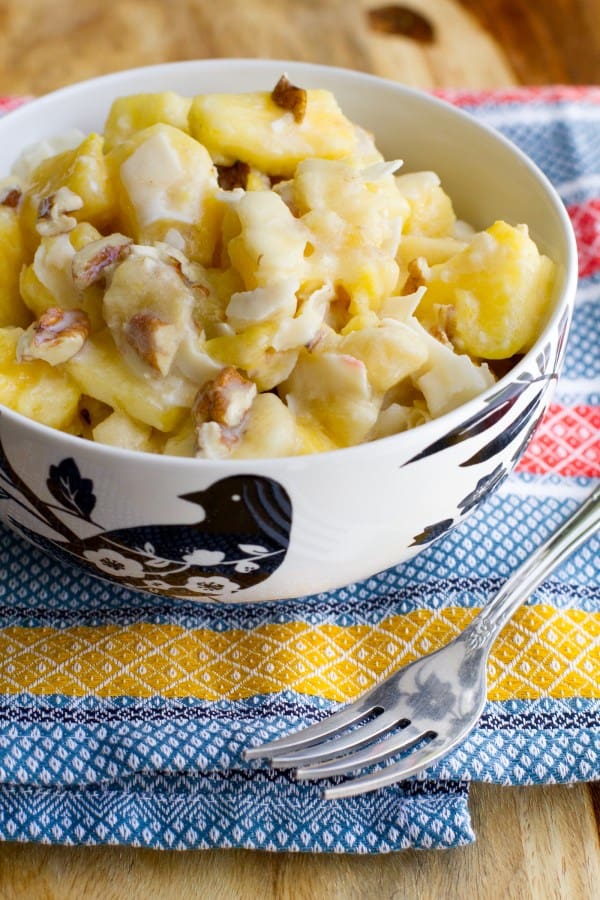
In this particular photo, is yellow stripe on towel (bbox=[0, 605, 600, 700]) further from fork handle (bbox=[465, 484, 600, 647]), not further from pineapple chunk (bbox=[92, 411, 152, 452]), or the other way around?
pineapple chunk (bbox=[92, 411, 152, 452])

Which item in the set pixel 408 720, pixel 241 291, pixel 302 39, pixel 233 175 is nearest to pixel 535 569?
pixel 408 720

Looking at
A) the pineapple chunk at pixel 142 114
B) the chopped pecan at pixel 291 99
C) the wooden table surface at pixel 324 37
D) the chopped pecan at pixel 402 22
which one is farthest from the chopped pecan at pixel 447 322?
the chopped pecan at pixel 402 22

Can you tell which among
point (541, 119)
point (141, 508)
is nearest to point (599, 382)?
point (541, 119)

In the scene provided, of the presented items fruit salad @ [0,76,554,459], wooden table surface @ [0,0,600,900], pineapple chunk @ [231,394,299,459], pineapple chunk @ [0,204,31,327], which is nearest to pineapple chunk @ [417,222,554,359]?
fruit salad @ [0,76,554,459]

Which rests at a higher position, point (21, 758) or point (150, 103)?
point (150, 103)

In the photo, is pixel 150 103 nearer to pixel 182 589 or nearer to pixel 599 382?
pixel 182 589

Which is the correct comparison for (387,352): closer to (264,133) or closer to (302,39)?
(264,133)
